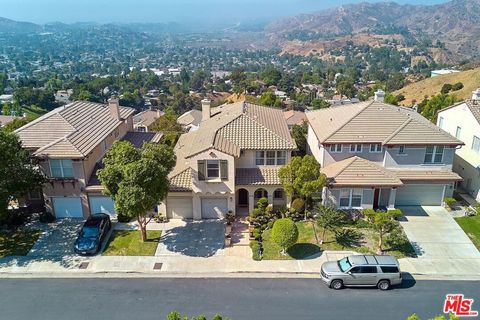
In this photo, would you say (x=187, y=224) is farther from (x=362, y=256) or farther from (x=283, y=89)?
(x=283, y=89)

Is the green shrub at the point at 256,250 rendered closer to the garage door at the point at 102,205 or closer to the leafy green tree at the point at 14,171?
the garage door at the point at 102,205

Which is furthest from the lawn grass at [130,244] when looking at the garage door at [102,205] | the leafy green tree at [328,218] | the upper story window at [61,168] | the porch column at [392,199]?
the porch column at [392,199]

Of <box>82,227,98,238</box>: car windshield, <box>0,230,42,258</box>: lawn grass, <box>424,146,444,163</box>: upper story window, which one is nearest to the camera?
<box>0,230,42,258</box>: lawn grass

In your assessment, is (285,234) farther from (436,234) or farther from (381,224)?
(436,234)

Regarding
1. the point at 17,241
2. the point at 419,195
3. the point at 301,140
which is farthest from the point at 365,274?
the point at 17,241

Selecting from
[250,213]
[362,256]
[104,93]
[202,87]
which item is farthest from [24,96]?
[362,256]

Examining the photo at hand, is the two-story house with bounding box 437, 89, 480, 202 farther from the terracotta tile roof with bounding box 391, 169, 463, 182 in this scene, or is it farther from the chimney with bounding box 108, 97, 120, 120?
the chimney with bounding box 108, 97, 120, 120

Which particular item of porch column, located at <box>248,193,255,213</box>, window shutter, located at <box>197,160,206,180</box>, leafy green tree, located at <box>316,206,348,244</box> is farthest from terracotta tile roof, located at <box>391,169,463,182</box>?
window shutter, located at <box>197,160,206,180</box>
